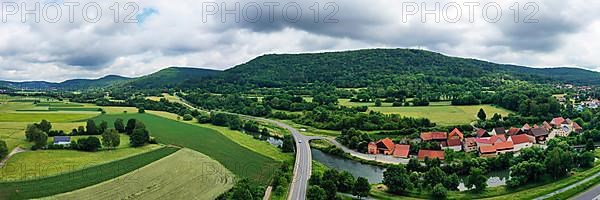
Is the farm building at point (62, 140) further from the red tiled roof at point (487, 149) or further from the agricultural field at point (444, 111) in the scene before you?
the agricultural field at point (444, 111)

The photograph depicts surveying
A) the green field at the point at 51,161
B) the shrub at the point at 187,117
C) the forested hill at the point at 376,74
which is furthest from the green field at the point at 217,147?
the forested hill at the point at 376,74

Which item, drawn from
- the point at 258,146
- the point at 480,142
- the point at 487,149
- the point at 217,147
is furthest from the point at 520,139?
the point at 217,147

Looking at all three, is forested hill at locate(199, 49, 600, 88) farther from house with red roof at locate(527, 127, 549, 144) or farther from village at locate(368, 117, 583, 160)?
house with red roof at locate(527, 127, 549, 144)

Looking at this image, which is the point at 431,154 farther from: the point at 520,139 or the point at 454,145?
the point at 520,139

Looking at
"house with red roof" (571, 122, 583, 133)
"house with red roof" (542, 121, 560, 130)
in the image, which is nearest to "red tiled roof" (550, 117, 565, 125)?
"house with red roof" (542, 121, 560, 130)

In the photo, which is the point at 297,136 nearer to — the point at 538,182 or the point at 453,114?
the point at 453,114

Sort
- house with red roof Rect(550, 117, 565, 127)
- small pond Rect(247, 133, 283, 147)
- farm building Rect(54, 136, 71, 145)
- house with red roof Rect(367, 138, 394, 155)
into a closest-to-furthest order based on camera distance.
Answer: farm building Rect(54, 136, 71, 145) → house with red roof Rect(367, 138, 394, 155) → small pond Rect(247, 133, 283, 147) → house with red roof Rect(550, 117, 565, 127)

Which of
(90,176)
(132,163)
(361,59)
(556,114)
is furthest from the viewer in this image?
(361,59)

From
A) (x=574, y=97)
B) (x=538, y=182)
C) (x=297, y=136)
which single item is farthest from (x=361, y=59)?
(x=538, y=182)

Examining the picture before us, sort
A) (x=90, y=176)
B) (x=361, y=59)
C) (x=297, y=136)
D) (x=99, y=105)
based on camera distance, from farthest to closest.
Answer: (x=361, y=59)
(x=99, y=105)
(x=297, y=136)
(x=90, y=176)
